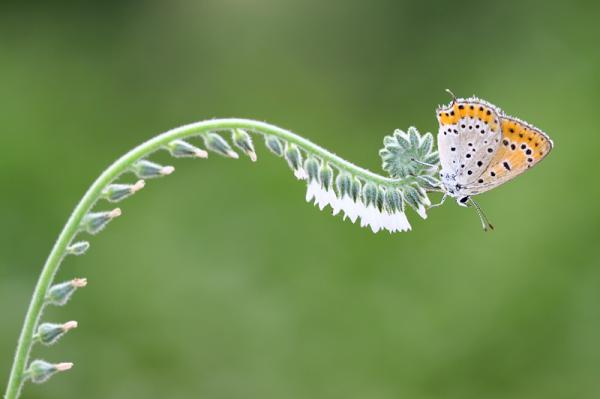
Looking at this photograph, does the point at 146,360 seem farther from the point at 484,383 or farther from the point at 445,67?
the point at 445,67

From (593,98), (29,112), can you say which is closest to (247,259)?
(29,112)

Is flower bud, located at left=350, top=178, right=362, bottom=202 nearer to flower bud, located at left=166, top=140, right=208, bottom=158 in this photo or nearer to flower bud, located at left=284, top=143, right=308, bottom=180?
flower bud, located at left=284, top=143, right=308, bottom=180

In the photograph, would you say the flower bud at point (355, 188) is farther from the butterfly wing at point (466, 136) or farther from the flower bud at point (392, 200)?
the butterfly wing at point (466, 136)

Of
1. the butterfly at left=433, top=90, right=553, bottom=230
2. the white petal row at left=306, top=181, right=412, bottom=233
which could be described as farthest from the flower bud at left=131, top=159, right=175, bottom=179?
the butterfly at left=433, top=90, right=553, bottom=230

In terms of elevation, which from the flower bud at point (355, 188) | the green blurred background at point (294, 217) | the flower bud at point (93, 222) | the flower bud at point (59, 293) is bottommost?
the flower bud at point (59, 293)

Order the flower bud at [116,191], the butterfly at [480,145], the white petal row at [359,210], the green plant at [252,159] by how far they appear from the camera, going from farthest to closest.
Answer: the butterfly at [480,145] → the white petal row at [359,210] → the flower bud at [116,191] → the green plant at [252,159]

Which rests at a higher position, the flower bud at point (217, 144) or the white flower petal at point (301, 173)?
the flower bud at point (217, 144)

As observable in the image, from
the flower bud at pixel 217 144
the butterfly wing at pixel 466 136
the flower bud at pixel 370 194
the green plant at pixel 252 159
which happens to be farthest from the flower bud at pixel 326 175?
the butterfly wing at pixel 466 136
